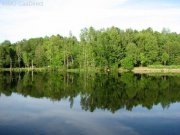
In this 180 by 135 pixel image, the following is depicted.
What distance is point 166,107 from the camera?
2866 centimetres

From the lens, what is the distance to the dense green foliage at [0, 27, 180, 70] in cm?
9381

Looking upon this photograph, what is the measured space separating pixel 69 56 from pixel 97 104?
252 ft

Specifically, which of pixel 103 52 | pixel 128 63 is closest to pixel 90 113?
pixel 128 63

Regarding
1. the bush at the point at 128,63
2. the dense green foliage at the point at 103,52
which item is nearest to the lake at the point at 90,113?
the bush at the point at 128,63

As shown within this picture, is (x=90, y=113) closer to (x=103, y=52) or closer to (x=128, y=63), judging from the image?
(x=128, y=63)

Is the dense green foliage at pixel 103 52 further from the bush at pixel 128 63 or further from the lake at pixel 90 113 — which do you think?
the lake at pixel 90 113

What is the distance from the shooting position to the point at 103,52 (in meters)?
93.0

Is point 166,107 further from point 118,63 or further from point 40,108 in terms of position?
point 118,63

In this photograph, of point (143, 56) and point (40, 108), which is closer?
point (40, 108)

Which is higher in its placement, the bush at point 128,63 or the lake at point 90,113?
the bush at point 128,63

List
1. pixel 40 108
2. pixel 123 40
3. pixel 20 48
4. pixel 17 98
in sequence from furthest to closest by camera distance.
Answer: pixel 20 48 → pixel 123 40 → pixel 17 98 → pixel 40 108

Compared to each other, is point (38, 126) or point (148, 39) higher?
point (148, 39)

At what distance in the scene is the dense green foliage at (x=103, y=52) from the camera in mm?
93812

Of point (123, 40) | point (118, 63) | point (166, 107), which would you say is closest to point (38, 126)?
point (166, 107)
